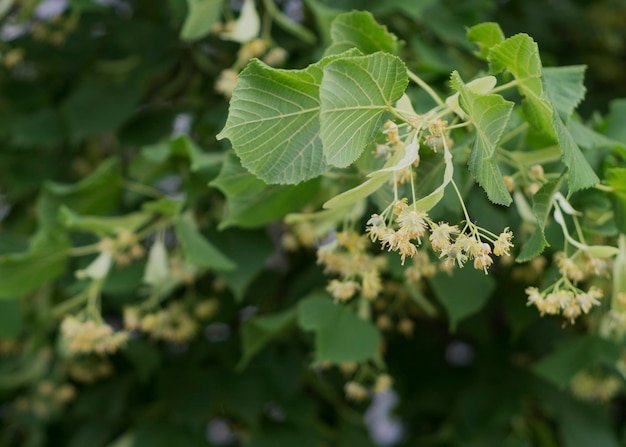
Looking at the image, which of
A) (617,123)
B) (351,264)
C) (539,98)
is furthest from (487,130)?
(617,123)

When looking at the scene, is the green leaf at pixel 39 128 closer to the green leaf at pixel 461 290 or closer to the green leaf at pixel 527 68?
the green leaf at pixel 461 290

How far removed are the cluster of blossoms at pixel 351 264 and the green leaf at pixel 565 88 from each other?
1.06 ft

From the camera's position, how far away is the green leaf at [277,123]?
83 cm

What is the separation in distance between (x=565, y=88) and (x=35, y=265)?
987mm

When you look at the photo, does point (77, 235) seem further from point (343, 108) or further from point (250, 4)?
point (343, 108)

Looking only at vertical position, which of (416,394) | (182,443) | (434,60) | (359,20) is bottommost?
(416,394)

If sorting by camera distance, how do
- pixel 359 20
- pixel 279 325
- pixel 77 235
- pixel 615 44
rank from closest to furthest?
1. pixel 359 20
2. pixel 279 325
3. pixel 77 235
4. pixel 615 44

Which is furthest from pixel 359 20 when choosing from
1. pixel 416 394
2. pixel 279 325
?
pixel 416 394

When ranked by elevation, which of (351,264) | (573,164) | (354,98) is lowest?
(351,264)

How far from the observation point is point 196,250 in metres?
1.31

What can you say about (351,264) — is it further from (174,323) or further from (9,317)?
(9,317)

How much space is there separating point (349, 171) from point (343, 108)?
1.13ft

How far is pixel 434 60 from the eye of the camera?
1.51m

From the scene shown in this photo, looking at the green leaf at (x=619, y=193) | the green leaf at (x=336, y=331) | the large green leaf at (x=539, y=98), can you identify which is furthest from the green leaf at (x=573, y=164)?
the green leaf at (x=336, y=331)
